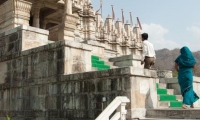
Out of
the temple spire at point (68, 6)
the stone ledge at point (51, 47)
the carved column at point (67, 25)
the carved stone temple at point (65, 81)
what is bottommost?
the carved stone temple at point (65, 81)

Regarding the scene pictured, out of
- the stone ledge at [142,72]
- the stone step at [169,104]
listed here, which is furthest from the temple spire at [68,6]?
the stone ledge at [142,72]

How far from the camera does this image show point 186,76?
21.4ft

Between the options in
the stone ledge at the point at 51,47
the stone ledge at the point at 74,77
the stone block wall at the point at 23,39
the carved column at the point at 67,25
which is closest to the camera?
the stone ledge at the point at 74,77

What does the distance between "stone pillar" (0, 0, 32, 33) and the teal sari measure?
8224mm

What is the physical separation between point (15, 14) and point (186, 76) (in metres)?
8.66

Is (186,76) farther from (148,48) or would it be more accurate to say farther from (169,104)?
(169,104)

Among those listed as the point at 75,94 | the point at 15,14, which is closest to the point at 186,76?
the point at 75,94

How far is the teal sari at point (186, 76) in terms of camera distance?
646 cm

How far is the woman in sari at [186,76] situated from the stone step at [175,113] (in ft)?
1.60

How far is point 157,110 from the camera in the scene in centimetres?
621

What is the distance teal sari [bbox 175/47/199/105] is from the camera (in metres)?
6.46

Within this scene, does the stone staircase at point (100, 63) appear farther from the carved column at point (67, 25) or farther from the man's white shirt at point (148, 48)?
the man's white shirt at point (148, 48)

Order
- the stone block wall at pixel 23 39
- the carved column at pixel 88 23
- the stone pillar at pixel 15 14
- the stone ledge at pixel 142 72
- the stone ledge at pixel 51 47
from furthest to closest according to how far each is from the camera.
→ the carved column at pixel 88 23
the stone pillar at pixel 15 14
the stone block wall at pixel 23 39
the stone ledge at pixel 51 47
the stone ledge at pixel 142 72

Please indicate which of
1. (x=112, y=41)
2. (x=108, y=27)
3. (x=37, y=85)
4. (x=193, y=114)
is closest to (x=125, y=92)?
(x=193, y=114)
